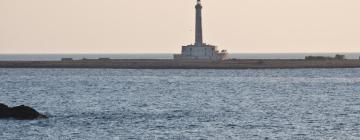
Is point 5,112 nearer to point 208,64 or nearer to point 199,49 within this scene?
point 208,64

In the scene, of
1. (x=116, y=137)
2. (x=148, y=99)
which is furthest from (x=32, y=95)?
(x=116, y=137)

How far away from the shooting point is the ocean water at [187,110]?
46062mm

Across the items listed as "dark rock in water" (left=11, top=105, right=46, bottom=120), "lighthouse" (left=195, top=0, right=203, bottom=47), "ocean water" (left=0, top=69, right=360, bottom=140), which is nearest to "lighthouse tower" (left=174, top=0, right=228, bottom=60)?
"lighthouse" (left=195, top=0, right=203, bottom=47)

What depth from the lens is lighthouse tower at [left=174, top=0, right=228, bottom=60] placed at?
131m

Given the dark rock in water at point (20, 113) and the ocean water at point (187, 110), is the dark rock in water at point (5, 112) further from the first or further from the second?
the ocean water at point (187, 110)

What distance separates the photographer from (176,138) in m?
44.2

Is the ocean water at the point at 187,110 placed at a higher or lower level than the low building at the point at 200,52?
lower

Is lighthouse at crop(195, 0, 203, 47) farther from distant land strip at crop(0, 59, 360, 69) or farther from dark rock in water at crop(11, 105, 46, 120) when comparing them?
dark rock in water at crop(11, 105, 46, 120)

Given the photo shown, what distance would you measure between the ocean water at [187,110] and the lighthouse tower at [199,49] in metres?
34.1

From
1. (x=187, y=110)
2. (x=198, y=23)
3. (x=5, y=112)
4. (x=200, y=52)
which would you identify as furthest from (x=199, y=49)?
(x=5, y=112)

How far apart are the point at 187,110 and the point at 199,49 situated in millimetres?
77448

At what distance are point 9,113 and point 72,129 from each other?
245 inches

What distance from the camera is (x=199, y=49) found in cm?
13688

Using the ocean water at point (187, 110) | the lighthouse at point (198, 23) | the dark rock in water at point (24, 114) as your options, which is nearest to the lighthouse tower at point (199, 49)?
the lighthouse at point (198, 23)
